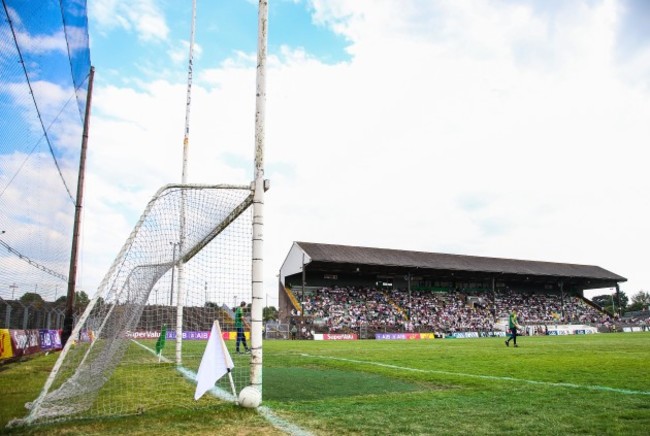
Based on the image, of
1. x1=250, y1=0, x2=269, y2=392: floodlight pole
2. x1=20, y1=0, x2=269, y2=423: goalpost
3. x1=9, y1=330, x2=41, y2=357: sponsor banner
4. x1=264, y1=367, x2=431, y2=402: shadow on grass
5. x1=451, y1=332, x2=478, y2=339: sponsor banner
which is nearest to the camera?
x1=20, y1=0, x2=269, y2=423: goalpost

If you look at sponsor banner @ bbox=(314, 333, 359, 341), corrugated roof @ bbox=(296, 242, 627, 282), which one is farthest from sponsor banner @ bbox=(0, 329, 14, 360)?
corrugated roof @ bbox=(296, 242, 627, 282)

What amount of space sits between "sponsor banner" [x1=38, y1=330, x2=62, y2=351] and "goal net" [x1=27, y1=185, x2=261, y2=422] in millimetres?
8908

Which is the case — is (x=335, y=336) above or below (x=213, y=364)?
below

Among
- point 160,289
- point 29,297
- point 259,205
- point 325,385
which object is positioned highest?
point 259,205

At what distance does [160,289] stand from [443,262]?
44.3 m

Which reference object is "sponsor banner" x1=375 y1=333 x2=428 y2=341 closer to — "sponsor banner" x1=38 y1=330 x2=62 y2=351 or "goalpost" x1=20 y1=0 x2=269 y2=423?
"sponsor banner" x1=38 y1=330 x2=62 y2=351

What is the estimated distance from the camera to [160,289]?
10.2m

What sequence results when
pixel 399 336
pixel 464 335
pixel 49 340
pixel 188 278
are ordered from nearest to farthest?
pixel 188 278, pixel 49 340, pixel 399 336, pixel 464 335

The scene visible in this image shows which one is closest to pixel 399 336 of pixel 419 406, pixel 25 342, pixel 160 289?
pixel 25 342

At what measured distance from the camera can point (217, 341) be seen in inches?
247

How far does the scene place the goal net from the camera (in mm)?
5898

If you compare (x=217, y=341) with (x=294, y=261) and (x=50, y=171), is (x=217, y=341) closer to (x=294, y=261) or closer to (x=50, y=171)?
(x=50, y=171)

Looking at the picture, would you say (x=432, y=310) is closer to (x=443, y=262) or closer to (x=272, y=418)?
(x=443, y=262)

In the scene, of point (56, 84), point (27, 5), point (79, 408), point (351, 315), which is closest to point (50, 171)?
point (56, 84)
